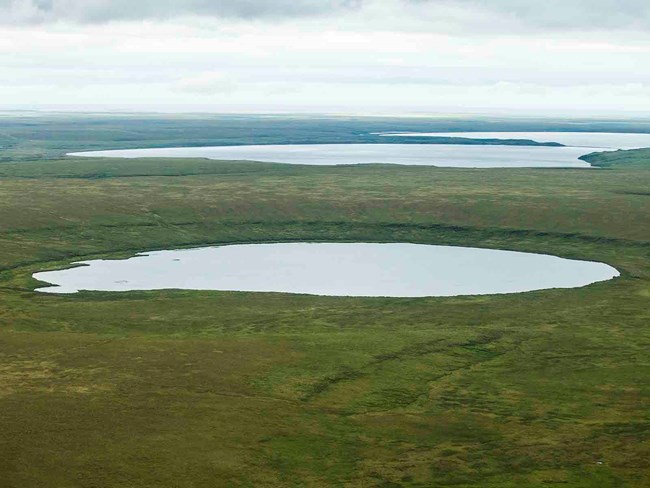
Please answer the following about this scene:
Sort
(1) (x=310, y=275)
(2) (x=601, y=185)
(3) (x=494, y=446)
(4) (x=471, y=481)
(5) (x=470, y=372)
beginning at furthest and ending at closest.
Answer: (2) (x=601, y=185) < (1) (x=310, y=275) < (5) (x=470, y=372) < (3) (x=494, y=446) < (4) (x=471, y=481)

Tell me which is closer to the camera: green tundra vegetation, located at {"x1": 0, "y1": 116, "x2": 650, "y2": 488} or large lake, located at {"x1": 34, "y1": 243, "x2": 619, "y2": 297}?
green tundra vegetation, located at {"x1": 0, "y1": 116, "x2": 650, "y2": 488}

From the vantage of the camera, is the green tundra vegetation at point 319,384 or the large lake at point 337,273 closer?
the green tundra vegetation at point 319,384

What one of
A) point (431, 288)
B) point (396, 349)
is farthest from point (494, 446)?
point (431, 288)

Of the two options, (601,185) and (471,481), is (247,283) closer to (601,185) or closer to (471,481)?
(471,481)

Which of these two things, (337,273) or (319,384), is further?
(337,273)
